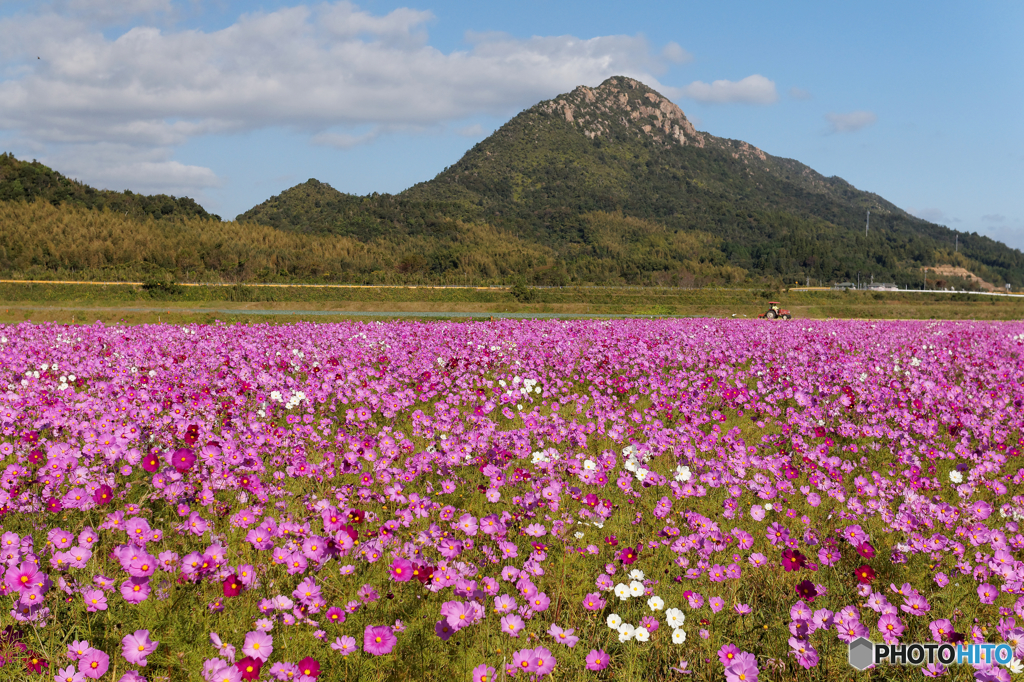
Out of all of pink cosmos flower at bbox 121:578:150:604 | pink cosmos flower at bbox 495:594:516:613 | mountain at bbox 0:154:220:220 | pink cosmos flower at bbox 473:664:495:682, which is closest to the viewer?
pink cosmos flower at bbox 473:664:495:682

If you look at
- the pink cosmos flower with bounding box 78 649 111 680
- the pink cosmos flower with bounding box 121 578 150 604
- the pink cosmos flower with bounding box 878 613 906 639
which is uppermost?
the pink cosmos flower with bounding box 121 578 150 604

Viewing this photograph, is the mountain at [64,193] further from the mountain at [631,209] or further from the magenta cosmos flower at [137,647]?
the magenta cosmos flower at [137,647]

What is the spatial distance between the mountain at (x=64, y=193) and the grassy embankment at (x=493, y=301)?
34.5 metres

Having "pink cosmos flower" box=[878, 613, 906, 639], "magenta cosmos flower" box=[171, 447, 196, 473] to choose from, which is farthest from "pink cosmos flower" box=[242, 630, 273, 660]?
"pink cosmos flower" box=[878, 613, 906, 639]

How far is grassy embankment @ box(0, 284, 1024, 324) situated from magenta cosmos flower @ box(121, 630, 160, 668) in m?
33.6

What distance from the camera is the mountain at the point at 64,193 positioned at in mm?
67000

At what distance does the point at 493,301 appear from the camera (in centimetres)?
4575

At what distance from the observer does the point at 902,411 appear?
7.12 m

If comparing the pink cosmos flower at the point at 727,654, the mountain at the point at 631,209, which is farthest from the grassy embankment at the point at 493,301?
the pink cosmos flower at the point at 727,654

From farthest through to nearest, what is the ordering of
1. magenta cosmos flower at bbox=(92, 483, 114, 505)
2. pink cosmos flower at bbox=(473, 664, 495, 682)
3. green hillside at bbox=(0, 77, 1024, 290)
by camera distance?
green hillside at bbox=(0, 77, 1024, 290)
magenta cosmos flower at bbox=(92, 483, 114, 505)
pink cosmos flower at bbox=(473, 664, 495, 682)

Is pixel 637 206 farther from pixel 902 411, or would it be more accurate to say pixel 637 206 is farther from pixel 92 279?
pixel 902 411

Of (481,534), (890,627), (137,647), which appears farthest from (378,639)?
(890,627)

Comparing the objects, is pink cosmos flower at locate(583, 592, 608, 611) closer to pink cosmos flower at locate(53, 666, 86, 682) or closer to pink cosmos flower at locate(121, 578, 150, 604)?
pink cosmos flower at locate(121, 578, 150, 604)

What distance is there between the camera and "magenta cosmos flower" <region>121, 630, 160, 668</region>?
230cm
